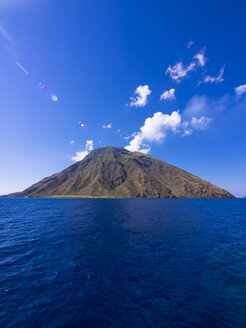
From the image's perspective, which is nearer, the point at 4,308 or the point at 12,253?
the point at 4,308

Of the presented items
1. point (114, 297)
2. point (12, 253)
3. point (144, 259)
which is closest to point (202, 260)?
point (144, 259)

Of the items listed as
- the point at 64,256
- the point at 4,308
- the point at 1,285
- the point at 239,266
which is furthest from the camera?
the point at 64,256

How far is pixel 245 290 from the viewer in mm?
12664

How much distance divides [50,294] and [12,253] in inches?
483

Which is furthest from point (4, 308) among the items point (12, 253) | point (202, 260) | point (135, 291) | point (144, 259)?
point (202, 260)

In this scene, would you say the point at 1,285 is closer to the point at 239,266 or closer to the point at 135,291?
the point at 135,291

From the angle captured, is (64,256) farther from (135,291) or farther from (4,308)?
(135,291)

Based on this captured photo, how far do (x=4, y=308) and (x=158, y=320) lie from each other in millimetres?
10439

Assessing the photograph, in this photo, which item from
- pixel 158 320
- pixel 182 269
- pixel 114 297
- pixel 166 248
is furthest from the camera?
pixel 166 248

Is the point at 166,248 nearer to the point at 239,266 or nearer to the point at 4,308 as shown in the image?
the point at 239,266

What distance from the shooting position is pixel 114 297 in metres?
11.0

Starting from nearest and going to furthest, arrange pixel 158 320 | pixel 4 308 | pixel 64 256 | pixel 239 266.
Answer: pixel 158 320 < pixel 4 308 < pixel 239 266 < pixel 64 256

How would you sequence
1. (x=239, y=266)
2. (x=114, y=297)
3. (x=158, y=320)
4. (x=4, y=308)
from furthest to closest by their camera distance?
1. (x=239, y=266)
2. (x=114, y=297)
3. (x=4, y=308)
4. (x=158, y=320)

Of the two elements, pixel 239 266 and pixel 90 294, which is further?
pixel 239 266
